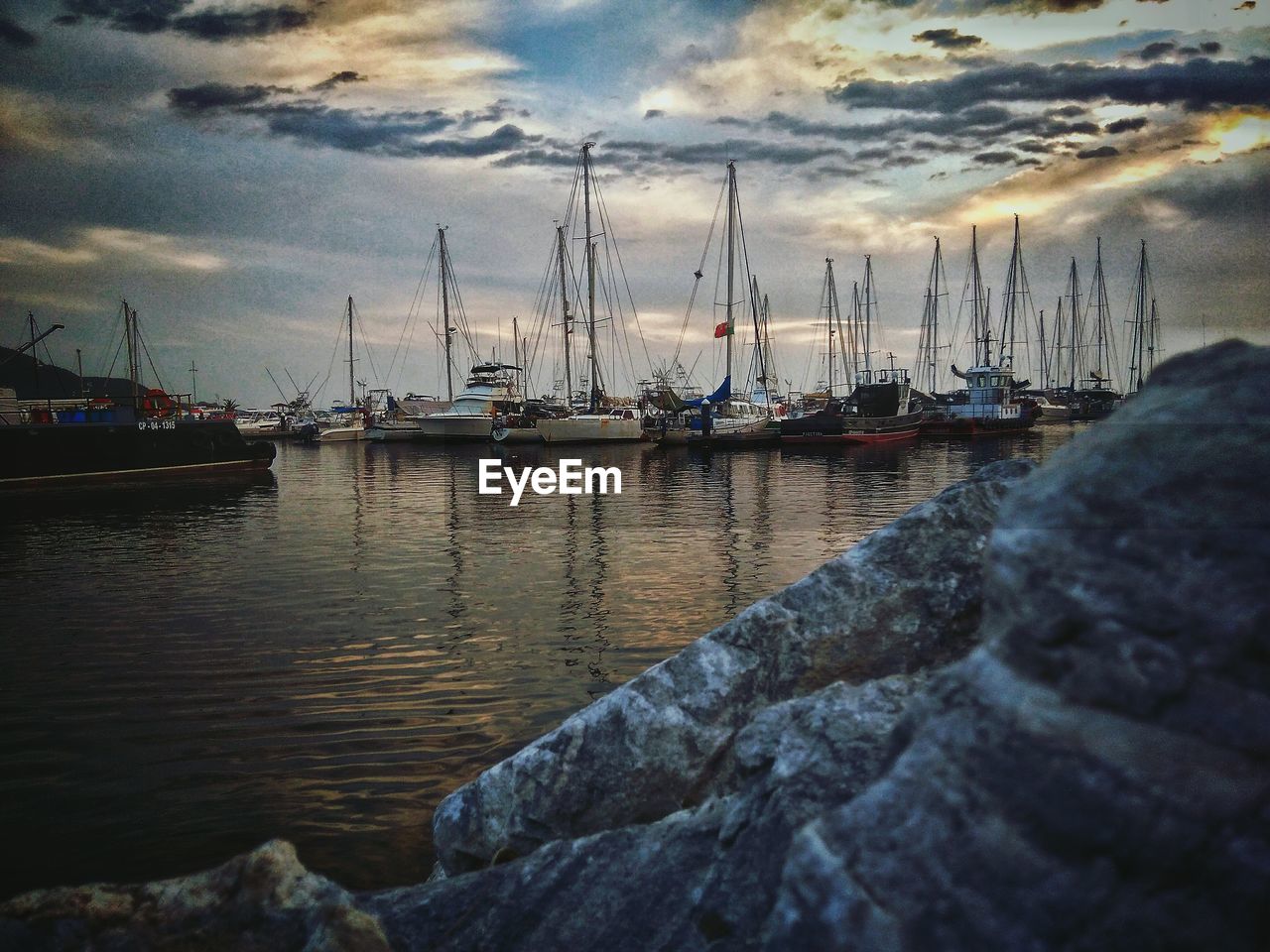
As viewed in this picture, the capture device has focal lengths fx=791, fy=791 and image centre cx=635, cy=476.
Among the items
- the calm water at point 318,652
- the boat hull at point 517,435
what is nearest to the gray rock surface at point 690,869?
the calm water at point 318,652

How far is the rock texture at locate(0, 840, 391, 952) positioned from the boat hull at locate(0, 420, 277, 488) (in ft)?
123

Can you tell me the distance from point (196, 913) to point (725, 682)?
2.70 metres

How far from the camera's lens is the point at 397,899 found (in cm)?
371

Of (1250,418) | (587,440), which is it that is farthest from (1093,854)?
(587,440)

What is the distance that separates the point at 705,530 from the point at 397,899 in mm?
15933

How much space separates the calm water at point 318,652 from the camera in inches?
232

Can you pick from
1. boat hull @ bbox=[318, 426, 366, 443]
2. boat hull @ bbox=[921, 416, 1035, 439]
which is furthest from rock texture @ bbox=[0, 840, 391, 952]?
boat hull @ bbox=[318, 426, 366, 443]

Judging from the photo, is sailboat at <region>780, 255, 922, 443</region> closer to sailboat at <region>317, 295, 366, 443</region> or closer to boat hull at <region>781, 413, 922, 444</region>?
boat hull at <region>781, 413, 922, 444</region>

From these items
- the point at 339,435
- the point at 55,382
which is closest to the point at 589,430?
the point at 339,435

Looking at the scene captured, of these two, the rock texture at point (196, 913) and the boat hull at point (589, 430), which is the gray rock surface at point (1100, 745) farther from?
the boat hull at point (589, 430)

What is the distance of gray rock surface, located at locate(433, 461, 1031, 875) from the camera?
170 inches

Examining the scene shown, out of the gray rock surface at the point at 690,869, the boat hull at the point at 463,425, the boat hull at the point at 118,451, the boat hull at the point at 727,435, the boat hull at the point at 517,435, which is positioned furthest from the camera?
the boat hull at the point at 463,425

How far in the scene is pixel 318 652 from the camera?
9.95 meters

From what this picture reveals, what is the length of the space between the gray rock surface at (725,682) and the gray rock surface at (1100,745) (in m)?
2.36
